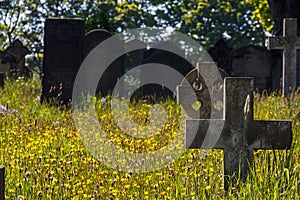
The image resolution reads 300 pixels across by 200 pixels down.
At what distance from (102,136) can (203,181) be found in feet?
8.31

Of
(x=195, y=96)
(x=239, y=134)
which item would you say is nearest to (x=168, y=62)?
(x=195, y=96)

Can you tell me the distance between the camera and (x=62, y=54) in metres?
12.0

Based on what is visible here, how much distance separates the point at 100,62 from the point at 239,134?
867 centimetres

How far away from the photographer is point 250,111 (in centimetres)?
433

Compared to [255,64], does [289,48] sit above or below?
above

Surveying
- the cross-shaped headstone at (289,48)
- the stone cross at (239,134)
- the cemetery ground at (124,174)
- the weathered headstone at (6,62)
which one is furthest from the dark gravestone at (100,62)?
the stone cross at (239,134)

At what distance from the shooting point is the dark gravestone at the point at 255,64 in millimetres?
14625

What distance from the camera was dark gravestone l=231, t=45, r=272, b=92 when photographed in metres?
14.6

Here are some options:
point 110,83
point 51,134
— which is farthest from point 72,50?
point 51,134

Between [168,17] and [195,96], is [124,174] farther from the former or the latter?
[168,17]

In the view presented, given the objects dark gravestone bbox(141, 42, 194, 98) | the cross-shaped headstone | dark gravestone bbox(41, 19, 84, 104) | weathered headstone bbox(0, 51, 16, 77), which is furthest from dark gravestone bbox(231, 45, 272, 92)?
weathered headstone bbox(0, 51, 16, 77)

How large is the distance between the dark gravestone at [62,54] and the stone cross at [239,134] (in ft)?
25.8

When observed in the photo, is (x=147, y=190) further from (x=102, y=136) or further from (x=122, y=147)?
(x=102, y=136)

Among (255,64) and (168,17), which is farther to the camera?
(168,17)
